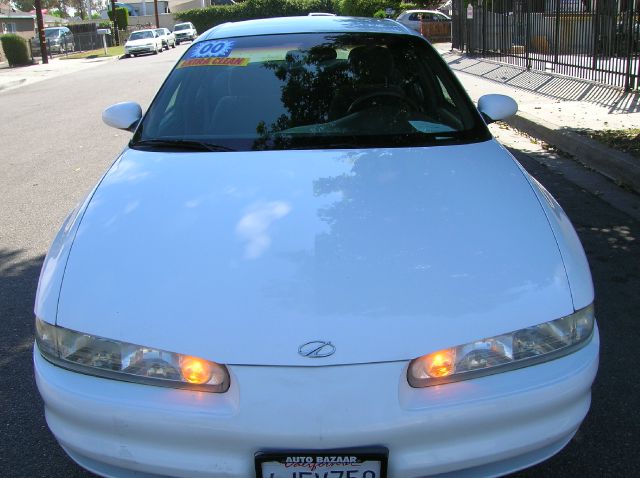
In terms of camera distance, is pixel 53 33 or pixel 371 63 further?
pixel 53 33

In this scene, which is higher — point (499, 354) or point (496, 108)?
point (496, 108)

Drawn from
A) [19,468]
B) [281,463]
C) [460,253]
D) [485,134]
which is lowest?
[19,468]

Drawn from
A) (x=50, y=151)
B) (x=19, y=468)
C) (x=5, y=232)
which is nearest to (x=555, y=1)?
(x=50, y=151)

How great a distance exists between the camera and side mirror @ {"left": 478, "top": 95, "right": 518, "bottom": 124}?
387 cm

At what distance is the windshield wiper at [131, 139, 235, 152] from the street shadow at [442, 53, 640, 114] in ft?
27.2

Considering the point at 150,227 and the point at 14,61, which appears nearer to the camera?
the point at 150,227

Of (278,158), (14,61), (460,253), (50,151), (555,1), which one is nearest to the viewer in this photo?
(460,253)

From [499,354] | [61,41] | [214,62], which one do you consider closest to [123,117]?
[214,62]

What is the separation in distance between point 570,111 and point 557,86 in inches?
119

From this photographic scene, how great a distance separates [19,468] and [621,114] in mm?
9251

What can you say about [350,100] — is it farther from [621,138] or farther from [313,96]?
[621,138]

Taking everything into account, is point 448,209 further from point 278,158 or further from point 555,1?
point 555,1

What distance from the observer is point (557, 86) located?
12859 millimetres

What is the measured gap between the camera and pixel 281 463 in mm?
1965
